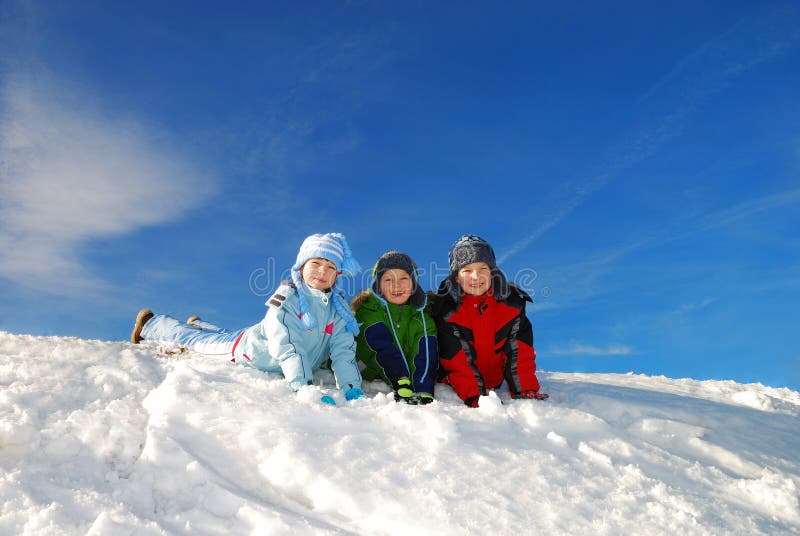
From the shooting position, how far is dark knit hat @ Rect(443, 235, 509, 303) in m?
5.77

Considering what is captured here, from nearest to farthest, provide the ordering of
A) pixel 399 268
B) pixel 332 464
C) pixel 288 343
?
1. pixel 332 464
2. pixel 288 343
3. pixel 399 268

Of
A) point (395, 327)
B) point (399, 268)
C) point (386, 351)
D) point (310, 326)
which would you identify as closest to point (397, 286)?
point (399, 268)

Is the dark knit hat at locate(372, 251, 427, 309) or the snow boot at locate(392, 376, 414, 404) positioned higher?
the dark knit hat at locate(372, 251, 427, 309)

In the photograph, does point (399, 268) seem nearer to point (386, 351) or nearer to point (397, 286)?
point (397, 286)

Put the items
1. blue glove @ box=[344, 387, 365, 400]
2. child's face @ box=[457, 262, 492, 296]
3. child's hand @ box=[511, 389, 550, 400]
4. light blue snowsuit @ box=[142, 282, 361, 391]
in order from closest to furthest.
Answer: blue glove @ box=[344, 387, 365, 400], light blue snowsuit @ box=[142, 282, 361, 391], child's hand @ box=[511, 389, 550, 400], child's face @ box=[457, 262, 492, 296]

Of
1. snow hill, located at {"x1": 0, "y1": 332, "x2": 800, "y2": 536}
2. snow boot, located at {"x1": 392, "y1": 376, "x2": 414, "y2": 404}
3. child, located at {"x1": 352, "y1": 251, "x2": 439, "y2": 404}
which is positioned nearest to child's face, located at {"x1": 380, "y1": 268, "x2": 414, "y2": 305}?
child, located at {"x1": 352, "y1": 251, "x2": 439, "y2": 404}

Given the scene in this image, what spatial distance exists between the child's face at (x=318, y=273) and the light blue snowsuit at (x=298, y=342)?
69mm

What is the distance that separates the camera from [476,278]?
5711mm

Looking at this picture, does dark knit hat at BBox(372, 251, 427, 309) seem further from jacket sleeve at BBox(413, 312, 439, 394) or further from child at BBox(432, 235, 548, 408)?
child at BBox(432, 235, 548, 408)

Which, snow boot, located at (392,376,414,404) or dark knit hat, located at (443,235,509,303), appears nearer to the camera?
snow boot, located at (392,376,414,404)

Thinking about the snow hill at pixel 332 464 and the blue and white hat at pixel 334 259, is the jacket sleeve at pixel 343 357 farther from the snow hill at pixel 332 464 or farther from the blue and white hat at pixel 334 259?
the snow hill at pixel 332 464

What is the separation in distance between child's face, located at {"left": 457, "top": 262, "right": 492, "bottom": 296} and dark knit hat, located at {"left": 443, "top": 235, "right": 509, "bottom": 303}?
0.17ft

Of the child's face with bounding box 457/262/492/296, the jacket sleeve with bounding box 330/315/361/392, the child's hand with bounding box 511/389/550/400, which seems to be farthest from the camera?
the child's face with bounding box 457/262/492/296

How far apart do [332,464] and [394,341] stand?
2385 millimetres
